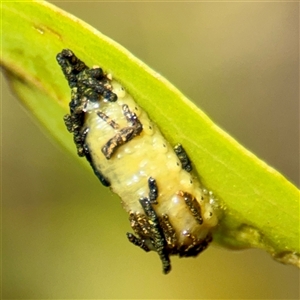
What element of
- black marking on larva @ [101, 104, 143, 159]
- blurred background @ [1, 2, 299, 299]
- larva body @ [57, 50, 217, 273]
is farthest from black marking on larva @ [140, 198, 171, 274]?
blurred background @ [1, 2, 299, 299]

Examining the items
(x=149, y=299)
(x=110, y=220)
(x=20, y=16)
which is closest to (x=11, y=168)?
(x=110, y=220)

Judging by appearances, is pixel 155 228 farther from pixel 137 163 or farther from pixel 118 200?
pixel 118 200

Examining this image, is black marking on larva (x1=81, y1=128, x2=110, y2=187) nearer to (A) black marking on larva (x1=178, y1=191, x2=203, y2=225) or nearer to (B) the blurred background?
→ (A) black marking on larva (x1=178, y1=191, x2=203, y2=225)

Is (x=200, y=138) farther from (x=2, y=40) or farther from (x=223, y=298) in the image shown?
(x=223, y=298)

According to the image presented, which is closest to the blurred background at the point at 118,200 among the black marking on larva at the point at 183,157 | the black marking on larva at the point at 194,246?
the black marking on larva at the point at 194,246

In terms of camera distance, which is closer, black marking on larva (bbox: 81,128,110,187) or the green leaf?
the green leaf

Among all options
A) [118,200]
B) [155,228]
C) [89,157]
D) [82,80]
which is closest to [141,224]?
[155,228]
